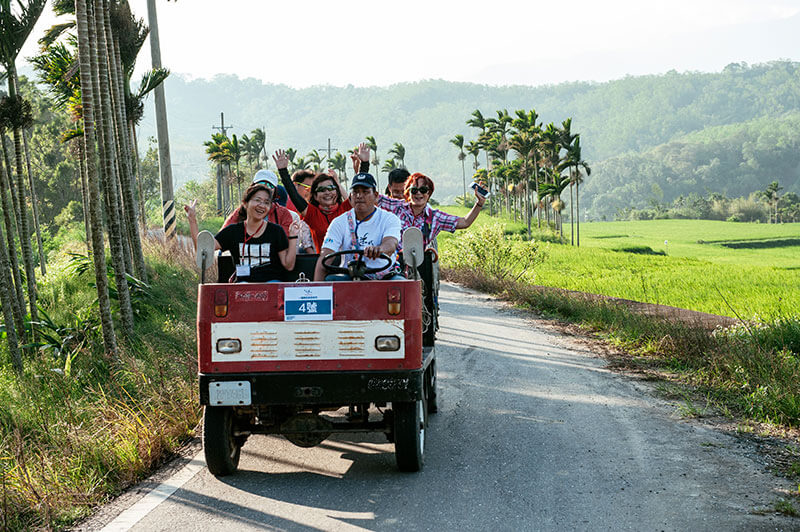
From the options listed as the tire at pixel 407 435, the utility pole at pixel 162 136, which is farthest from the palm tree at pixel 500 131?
the tire at pixel 407 435

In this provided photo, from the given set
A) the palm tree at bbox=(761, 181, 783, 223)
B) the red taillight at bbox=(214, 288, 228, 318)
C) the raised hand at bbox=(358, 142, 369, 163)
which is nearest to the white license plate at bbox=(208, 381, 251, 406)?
the red taillight at bbox=(214, 288, 228, 318)

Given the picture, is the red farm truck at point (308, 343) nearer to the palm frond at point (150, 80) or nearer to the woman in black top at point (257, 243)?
the woman in black top at point (257, 243)

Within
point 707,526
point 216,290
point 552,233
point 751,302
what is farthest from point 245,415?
point 552,233

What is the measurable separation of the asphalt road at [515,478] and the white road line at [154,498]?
6cm

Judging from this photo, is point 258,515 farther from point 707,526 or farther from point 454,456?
point 707,526

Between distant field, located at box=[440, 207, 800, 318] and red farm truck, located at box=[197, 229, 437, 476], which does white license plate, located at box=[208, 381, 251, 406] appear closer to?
red farm truck, located at box=[197, 229, 437, 476]

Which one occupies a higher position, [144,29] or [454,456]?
[144,29]

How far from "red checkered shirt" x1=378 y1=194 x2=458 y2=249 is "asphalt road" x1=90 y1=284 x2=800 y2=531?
72.6 inches

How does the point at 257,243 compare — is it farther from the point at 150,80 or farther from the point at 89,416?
the point at 150,80

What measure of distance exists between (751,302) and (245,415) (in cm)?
1486

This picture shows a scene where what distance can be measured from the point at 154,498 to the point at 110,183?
20.5ft

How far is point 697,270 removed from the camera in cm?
3584

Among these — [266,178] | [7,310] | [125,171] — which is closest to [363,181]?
[266,178]

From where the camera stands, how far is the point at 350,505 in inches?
206
